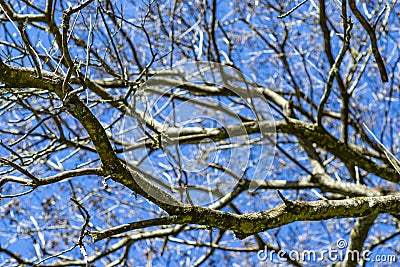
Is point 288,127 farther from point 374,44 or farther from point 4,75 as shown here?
point 4,75

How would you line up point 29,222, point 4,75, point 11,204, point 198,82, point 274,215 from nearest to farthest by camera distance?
1. point 4,75
2. point 274,215
3. point 198,82
4. point 11,204
5. point 29,222

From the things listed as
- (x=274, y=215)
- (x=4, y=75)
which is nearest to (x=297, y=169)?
(x=274, y=215)

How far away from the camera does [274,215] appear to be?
2.41m

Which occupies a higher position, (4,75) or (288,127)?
(288,127)

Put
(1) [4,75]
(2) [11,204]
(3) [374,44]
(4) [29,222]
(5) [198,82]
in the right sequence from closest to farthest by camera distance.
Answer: (1) [4,75]
(3) [374,44]
(5) [198,82]
(2) [11,204]
(4) [29,222]

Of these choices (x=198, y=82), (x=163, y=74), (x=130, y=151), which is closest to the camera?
(x=130, y=151)

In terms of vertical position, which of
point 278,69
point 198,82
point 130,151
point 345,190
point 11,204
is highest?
point 278,69

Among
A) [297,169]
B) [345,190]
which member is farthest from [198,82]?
[297,169]

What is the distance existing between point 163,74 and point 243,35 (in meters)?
1.83

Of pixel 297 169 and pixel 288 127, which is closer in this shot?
pixel 288 127

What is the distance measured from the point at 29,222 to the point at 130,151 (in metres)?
2.42

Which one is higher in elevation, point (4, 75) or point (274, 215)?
point (4, 75)

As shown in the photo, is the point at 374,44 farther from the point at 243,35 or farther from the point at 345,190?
the point at 243,35

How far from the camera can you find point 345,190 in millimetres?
4184
